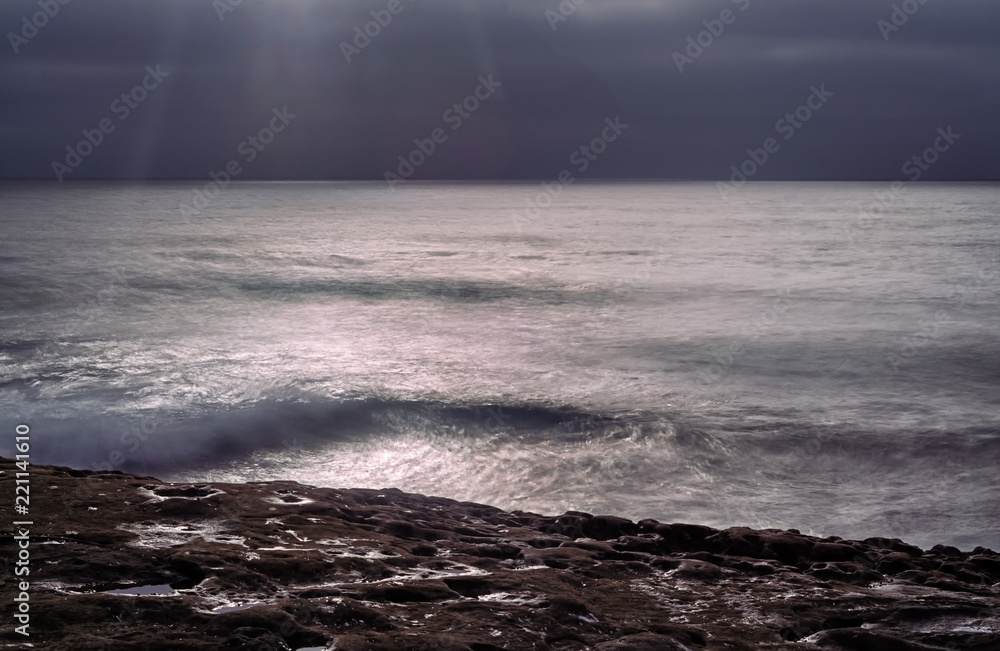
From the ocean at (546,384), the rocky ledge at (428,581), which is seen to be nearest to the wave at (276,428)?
the ocean at (546,384)

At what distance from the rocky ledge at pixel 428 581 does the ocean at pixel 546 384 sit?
7.10ft

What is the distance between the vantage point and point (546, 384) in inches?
496

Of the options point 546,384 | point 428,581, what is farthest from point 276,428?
point 428,581

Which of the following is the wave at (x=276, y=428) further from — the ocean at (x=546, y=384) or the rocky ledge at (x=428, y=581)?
the rocky ledge at (x=428, y=581)

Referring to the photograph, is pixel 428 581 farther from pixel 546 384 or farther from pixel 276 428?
pixel 546 384

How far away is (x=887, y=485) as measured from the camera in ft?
28.2

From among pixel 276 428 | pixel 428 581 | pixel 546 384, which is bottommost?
pixel 428 581

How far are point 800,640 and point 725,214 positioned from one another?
7213cm

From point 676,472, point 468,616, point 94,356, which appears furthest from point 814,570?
point 94,356

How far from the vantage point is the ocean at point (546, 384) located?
8539 millimetres

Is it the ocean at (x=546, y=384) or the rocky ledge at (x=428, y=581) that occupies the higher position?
the ocean at (x=546, y=384)

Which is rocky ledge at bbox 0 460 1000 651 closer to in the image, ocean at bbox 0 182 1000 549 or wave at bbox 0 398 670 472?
ocean at bbox 0 182 1000 549

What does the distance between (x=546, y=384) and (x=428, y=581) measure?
8.29m

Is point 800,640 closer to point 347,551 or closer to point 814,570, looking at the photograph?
point 814,570
